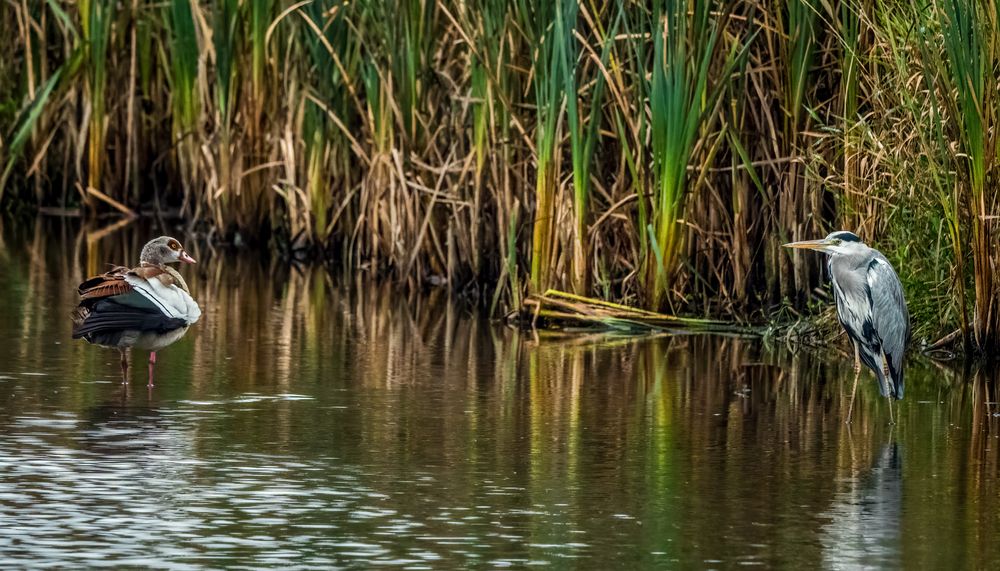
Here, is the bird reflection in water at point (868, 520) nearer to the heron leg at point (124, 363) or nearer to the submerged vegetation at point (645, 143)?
the submerged vegetation at point (645, 143)

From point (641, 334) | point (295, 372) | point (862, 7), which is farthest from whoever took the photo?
point (641, 334)

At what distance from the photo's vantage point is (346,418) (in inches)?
341

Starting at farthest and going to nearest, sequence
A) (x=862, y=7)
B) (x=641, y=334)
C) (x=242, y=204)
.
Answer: (x=242, y=204) → (x=641, y=334) → (x=862, y=7)

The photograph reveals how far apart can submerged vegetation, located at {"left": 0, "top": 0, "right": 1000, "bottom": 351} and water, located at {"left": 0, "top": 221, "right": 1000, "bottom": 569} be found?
0.65 meters

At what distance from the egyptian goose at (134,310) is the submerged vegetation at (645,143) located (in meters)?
2.92

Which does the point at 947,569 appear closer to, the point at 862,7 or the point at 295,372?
the point at 295,372

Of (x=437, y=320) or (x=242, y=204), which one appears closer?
(x=437, y=320)

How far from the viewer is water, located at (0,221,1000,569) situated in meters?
6.33

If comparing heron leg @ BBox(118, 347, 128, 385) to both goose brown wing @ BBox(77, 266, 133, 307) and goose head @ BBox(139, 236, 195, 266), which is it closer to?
goose brown wing @ BBox(77, 266, 133, 307)

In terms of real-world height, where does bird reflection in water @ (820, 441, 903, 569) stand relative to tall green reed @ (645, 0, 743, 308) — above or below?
below

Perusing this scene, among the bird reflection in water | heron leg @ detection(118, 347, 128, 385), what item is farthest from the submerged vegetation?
heron leg @ detection(118, 347, 128, 385)

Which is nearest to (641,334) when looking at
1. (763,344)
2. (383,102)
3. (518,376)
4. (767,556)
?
(763,344)

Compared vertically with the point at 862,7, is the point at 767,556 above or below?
below

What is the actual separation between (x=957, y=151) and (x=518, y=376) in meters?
2.55
